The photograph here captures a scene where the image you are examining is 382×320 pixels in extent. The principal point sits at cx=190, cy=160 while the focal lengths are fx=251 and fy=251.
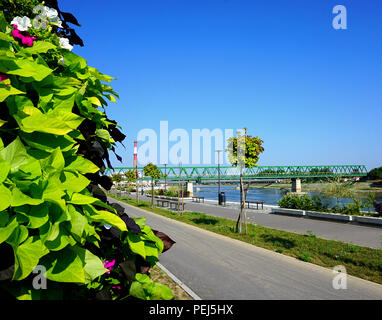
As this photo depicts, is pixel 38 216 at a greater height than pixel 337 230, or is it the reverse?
pixel 38 216

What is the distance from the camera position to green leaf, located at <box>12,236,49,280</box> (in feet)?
2.15

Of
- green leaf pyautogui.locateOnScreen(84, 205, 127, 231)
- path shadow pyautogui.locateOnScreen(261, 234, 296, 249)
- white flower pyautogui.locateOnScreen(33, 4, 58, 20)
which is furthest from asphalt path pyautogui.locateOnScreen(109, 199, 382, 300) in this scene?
white flower pyautogui.locateOnScreen(33, 4, 58, 20)

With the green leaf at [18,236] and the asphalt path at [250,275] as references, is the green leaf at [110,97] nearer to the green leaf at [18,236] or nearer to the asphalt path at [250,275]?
the green leaf at [18,236]

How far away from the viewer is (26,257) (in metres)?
0.66

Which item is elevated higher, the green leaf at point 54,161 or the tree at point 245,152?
the tree at point 245,152

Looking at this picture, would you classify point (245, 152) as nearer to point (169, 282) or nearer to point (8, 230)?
point (169, 282)

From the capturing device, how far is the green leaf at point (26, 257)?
656 mm

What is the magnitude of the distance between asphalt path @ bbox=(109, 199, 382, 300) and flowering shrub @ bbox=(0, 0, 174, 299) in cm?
567

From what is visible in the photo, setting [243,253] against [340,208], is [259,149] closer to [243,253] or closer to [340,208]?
[243,253]

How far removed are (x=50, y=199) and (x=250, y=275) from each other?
803 centimetres

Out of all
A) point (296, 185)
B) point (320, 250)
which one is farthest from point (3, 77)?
point (296, 185)

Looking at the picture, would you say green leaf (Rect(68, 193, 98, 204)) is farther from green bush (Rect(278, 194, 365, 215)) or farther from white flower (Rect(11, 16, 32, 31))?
green bush (Rect(278, 194, 365, 215))

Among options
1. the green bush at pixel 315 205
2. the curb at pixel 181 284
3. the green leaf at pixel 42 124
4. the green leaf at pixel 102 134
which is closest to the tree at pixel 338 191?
the green bush at pixel 315 205

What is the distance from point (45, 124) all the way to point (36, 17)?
3.36 feet
